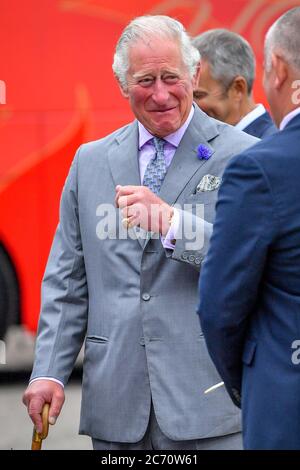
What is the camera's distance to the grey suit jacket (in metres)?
3.16

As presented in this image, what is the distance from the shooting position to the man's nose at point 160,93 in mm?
3238

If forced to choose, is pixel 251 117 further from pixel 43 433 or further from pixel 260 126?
pixel 43 433

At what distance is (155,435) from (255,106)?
67.6 inches

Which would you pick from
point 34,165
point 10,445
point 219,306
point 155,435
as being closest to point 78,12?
point 34,165

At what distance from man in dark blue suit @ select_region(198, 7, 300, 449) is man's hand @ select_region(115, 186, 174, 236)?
470mm

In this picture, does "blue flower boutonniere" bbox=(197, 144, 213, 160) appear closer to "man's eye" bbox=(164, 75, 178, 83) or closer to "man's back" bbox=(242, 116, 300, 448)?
"man's eye" bbox=(164, 75, 178, 83)

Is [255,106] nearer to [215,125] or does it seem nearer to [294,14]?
[215,125]

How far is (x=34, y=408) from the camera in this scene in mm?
3262

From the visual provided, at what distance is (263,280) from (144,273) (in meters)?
0.71

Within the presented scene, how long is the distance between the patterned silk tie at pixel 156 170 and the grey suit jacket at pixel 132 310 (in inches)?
1.4

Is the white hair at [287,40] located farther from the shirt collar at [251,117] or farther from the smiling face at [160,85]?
the shirt collar at [251,117]

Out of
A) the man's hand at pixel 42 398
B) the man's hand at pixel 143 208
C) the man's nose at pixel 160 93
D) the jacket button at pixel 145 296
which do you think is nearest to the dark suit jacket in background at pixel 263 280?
the man's hand at pixel 143 208

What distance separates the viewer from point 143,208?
2959 millimetres

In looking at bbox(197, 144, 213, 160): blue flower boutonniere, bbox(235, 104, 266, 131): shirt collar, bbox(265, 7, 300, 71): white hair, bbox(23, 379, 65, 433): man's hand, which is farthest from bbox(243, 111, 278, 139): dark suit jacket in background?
bbox(265, 7, 300, 71): white hair
